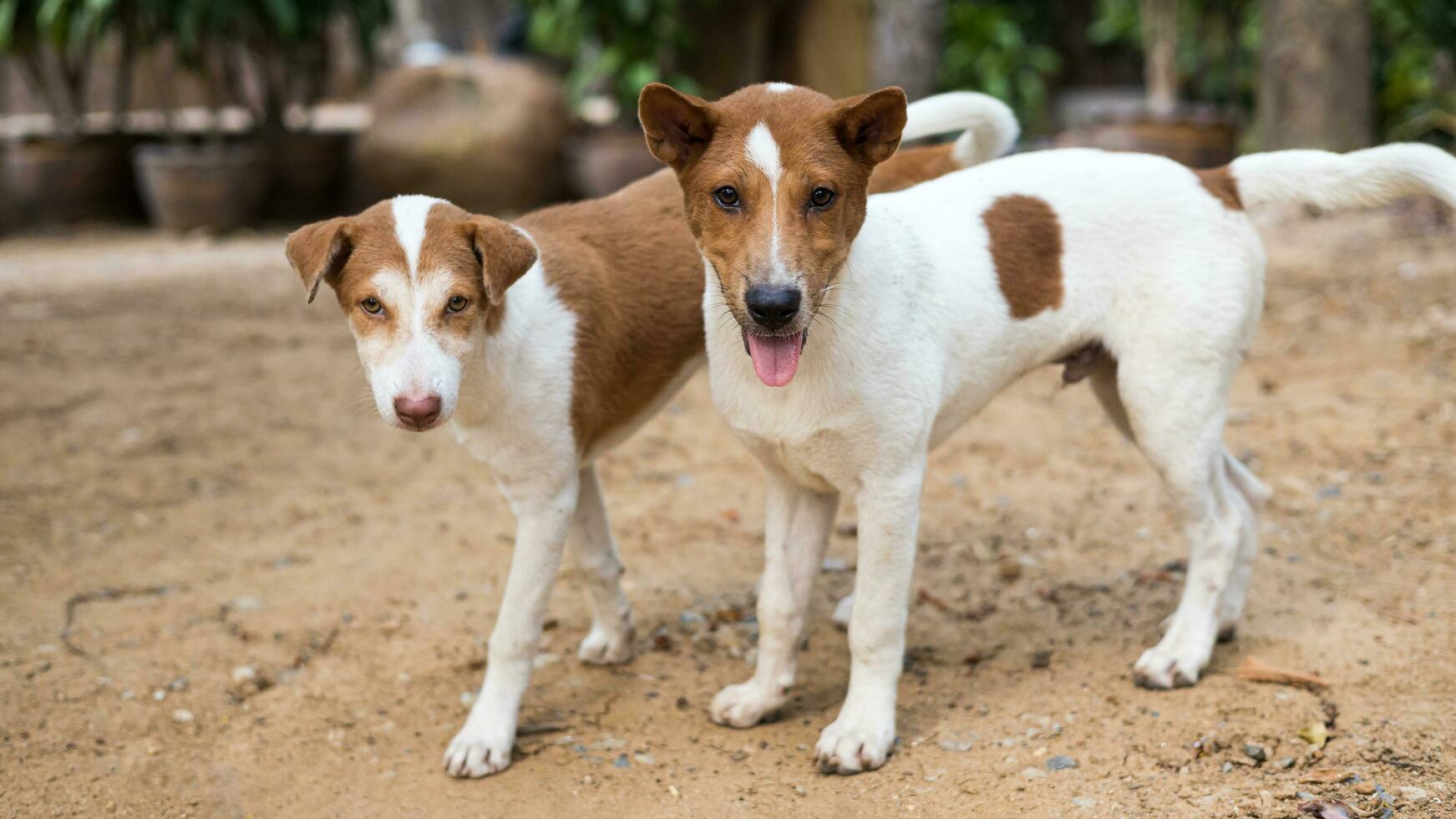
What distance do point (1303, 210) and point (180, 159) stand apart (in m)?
8.77

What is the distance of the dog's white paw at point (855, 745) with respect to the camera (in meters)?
3.32

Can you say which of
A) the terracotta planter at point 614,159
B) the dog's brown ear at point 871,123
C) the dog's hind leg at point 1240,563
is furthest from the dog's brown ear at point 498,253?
the terracotta planter at point 614,159

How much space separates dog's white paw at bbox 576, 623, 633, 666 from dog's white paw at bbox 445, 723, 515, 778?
0.58m

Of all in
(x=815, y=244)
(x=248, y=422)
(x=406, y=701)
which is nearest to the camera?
(x=815, y=244)

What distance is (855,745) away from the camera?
3334mm

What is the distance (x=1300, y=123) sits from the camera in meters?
9.09

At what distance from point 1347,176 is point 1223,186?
32 cm

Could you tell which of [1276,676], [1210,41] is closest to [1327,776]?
[1276,676]

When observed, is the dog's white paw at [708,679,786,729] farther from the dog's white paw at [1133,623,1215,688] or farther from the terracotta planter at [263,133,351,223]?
the terracotta planter at [263,133,351,223]

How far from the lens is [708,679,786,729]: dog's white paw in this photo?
3.60 meters

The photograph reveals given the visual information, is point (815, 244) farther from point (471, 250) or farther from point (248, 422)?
point (248, 422)

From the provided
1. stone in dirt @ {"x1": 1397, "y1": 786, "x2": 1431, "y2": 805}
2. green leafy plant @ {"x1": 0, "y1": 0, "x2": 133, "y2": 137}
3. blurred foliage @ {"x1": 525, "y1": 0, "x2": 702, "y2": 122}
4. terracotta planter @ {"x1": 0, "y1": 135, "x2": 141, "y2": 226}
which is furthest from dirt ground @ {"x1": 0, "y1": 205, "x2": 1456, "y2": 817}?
blurred foliage @ {"x1": 525, "y1": 0, "x2": 702, "y2": 122}

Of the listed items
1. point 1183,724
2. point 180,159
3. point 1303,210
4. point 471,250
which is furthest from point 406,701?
point 180,159

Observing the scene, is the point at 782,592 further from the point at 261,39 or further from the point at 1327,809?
the point at 261,39
